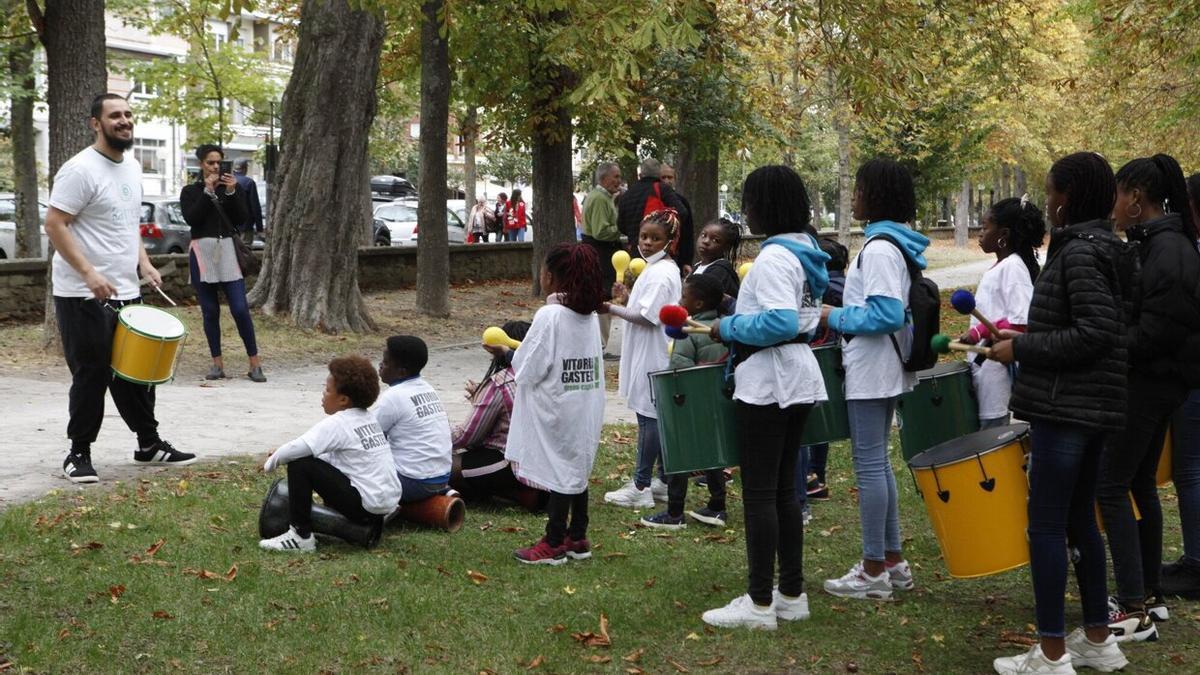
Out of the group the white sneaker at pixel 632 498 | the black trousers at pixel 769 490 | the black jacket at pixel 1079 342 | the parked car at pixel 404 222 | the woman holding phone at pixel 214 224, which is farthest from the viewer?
the parked car at pixel 404 222

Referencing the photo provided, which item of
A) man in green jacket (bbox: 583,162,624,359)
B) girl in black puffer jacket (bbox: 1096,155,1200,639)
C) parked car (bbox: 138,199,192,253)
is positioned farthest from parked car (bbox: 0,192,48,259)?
girl in black puffer jacket (bbox: 1096,155,1200,639)

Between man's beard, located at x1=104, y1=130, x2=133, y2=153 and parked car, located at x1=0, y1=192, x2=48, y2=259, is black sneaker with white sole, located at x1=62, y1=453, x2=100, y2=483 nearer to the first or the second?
man's beard, located at x1=104, y1=130, x2=133, y2=153

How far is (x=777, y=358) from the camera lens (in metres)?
5.30

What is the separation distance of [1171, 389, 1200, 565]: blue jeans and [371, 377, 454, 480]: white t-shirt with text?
133 inches

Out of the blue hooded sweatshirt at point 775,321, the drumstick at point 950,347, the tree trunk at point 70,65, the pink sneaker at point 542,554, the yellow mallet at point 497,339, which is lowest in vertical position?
the pink sneaker at point 542,554

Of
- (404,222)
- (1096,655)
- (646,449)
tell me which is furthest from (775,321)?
(404,222)

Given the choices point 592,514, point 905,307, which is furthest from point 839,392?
point 592,514

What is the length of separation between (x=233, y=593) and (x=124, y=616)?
48 centimetres

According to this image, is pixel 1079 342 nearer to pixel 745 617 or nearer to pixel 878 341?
Result: pixel 878 341

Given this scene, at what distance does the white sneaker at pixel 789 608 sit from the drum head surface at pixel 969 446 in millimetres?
753

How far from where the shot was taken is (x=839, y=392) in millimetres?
5969

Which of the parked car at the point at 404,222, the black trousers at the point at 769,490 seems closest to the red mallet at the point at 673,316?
the black trousers at the point at 769,490

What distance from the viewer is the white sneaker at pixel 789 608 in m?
5.58

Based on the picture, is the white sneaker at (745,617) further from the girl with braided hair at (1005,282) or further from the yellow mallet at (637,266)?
Result: the yellow mallet at (637,266)
